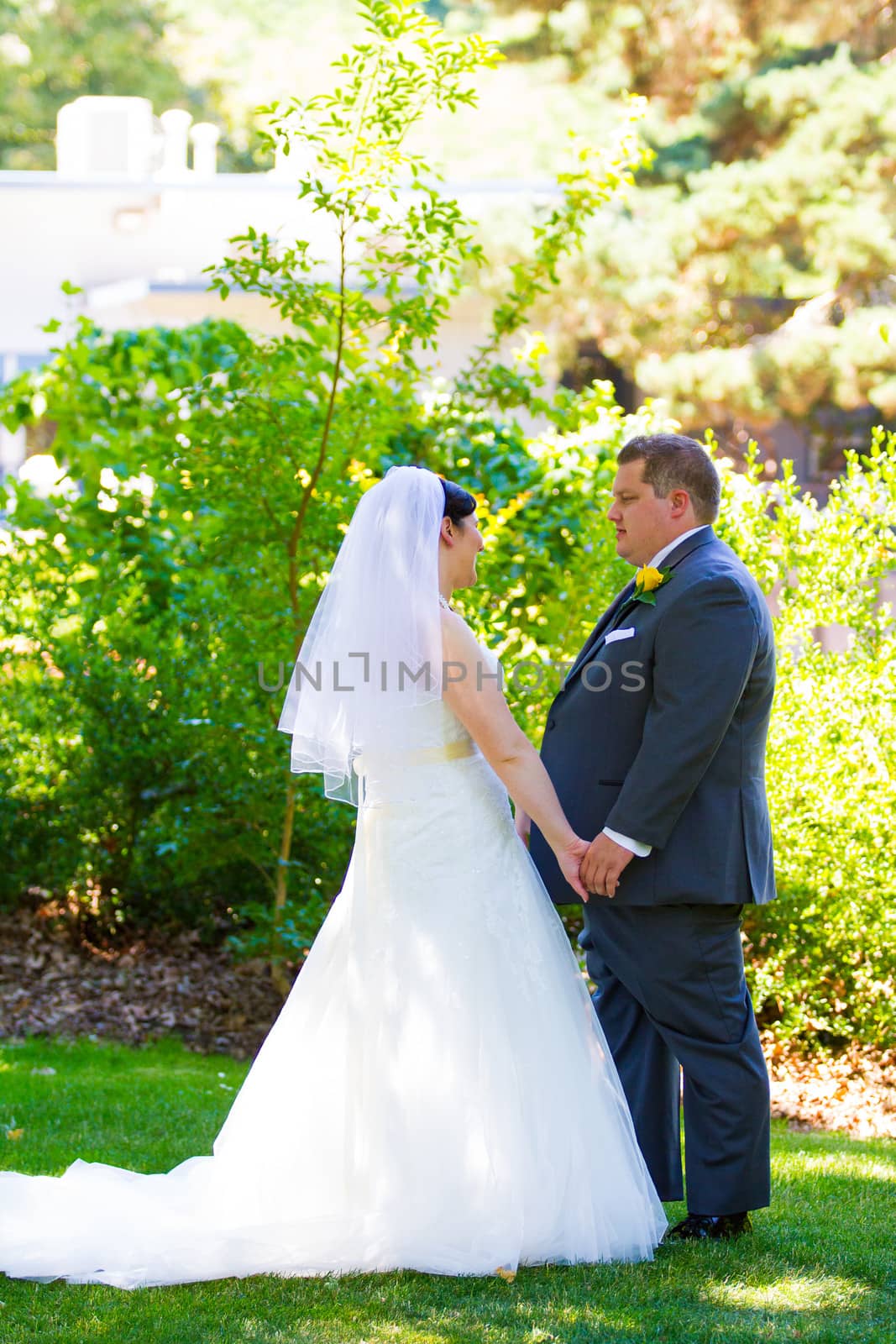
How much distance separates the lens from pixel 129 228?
14.5 meters

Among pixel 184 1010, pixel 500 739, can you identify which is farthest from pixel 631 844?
pixel 184 1010

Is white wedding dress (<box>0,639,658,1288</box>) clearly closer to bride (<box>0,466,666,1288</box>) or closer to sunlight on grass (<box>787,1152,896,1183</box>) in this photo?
bride (<box>0,466,666,1288</box>)

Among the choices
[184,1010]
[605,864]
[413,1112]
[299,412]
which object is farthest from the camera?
A: [184,1010]

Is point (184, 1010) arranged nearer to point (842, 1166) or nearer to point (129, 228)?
point (842, 1166)

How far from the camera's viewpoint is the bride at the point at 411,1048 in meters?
3.54

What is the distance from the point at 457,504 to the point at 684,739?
3.00 ft

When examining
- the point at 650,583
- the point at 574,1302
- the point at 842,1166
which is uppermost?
the point at 650,583

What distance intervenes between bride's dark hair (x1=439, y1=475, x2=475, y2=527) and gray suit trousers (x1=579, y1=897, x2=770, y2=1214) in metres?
1.12

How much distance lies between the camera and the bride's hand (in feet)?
12.6

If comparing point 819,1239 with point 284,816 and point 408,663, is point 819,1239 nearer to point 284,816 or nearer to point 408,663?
point 408,663

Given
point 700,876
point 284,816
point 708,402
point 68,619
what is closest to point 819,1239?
point 700,876

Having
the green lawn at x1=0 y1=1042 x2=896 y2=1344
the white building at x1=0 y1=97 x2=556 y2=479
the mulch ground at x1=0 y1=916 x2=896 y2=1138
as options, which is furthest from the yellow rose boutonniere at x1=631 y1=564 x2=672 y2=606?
the white building at x1=0 y1=97 x2=556 y2=479

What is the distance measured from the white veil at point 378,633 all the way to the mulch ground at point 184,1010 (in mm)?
2757

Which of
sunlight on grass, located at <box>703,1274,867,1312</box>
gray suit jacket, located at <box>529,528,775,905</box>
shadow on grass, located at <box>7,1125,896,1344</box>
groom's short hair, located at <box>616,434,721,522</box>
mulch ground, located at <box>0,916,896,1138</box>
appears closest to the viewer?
shadow on grass, located at <box>7,1125,896,1344</box>
